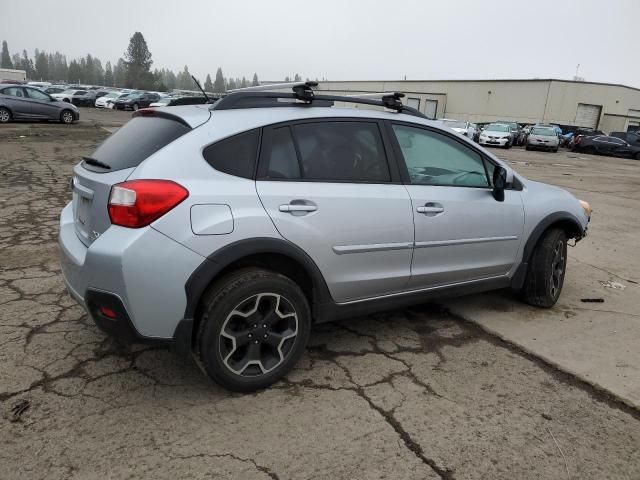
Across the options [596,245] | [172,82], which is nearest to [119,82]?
[172,82]

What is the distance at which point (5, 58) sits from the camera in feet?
525

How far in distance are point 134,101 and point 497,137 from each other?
25.5 meters

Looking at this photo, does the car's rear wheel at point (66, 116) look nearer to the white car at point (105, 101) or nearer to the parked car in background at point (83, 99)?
the white car at point (105, 101)

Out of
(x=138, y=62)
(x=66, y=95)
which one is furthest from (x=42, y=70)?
(x=66, y=95)

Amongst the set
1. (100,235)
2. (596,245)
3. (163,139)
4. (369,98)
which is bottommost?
(596,245)

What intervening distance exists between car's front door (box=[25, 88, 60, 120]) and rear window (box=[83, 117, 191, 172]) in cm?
2028

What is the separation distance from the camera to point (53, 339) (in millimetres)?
3387

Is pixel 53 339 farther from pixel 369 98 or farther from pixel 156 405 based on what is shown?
pixel 369 98

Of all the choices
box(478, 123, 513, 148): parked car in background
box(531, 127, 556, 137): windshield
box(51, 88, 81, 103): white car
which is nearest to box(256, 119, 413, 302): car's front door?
box(478, 123, 513, 148): parked car in background

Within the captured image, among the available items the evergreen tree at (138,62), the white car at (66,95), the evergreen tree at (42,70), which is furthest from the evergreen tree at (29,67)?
the white car at (66,95)

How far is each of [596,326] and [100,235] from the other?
12.5 feet

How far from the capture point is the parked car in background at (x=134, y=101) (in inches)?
1431

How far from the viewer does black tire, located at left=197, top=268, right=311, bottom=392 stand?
2.65 m

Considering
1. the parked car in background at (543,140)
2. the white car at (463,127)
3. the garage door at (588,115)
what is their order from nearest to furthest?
the white car at (463,127)
the parked car in background at (543,140)
the garage door at (588,115)
